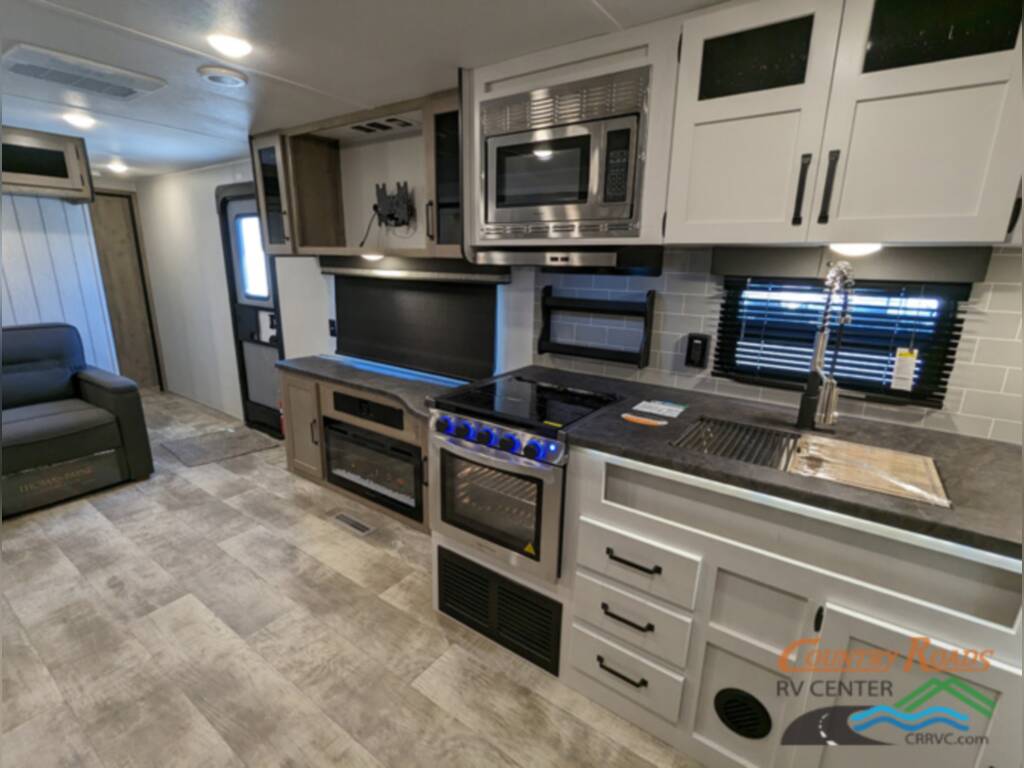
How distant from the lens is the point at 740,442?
163cm

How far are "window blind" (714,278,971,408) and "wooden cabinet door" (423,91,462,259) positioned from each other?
135cm

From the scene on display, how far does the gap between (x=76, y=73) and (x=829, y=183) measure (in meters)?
3.09

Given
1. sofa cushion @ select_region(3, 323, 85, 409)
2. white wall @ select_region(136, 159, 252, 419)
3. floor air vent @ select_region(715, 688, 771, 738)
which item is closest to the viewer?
floor air vent @ select_region(715, 688, 771, 738)

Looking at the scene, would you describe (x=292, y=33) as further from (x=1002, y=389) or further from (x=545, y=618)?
(x=1002, y=389)

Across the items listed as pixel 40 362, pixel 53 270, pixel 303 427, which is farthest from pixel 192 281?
pixel 303 427

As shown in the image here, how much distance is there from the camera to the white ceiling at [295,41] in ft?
5.20

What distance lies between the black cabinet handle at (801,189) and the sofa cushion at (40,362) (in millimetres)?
4636

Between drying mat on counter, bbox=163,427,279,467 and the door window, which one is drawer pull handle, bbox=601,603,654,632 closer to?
the door window

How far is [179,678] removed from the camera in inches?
73.9

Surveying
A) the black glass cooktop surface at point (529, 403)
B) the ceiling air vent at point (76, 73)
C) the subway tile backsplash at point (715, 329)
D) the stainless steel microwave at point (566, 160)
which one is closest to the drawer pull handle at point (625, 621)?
the black glass cooktop surface at point (529, 403)

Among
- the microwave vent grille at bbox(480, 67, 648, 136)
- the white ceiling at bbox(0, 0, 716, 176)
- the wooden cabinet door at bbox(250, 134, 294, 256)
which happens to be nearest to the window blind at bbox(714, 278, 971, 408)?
the microwave vent grille at bbox(480, 67, 648, 136)

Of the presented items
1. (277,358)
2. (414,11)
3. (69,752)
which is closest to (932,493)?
(414,11)

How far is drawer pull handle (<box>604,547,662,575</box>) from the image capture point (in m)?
1.55

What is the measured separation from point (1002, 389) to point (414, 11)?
2.35 metres
